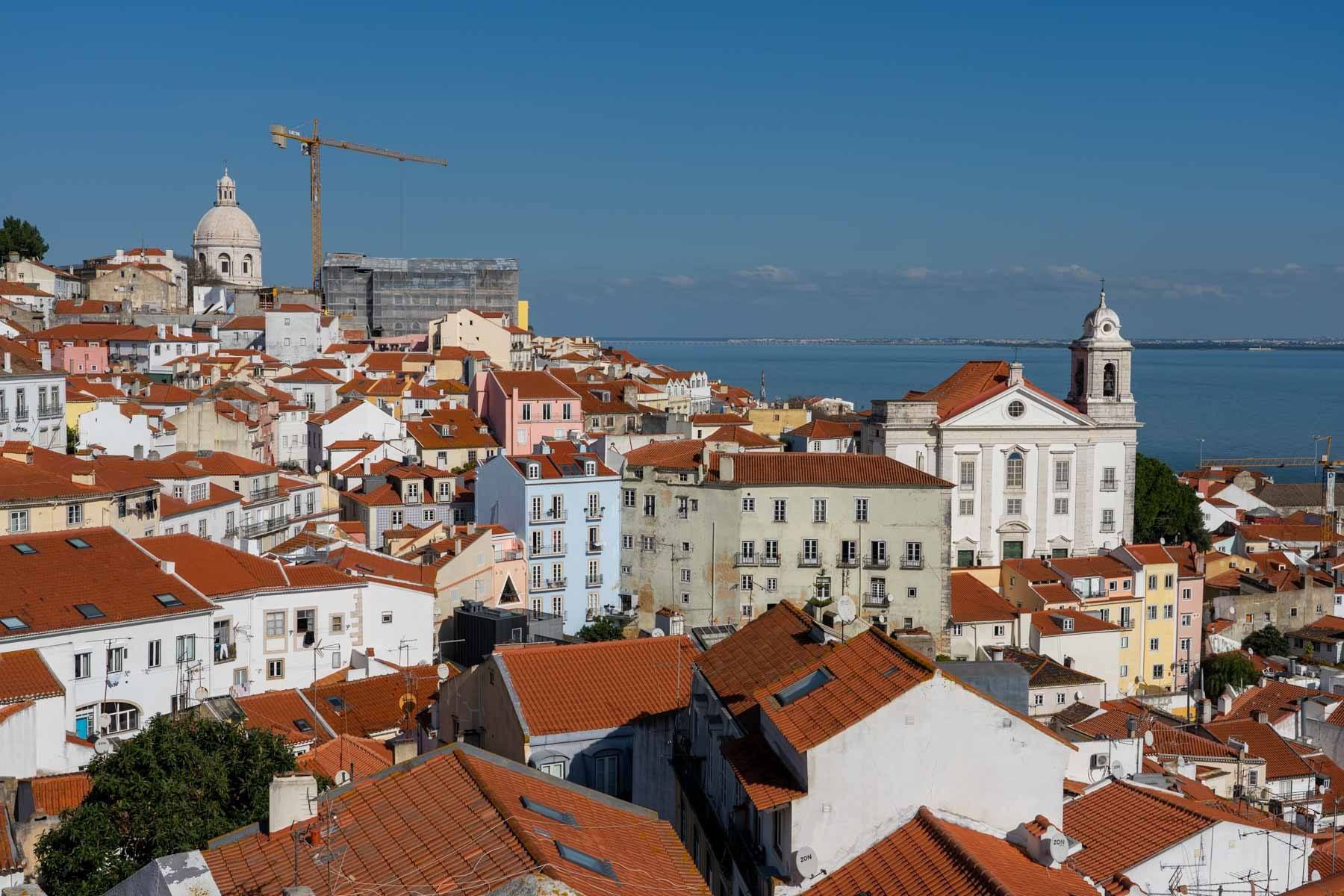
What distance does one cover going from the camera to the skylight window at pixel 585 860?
8383 mm

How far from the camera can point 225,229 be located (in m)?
88.9

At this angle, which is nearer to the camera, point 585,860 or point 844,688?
point 585,860

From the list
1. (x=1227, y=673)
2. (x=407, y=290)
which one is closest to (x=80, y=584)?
(x=1227, y=673)

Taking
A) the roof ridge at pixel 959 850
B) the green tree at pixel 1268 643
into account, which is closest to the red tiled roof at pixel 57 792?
the roof ridge at pixel 959 850

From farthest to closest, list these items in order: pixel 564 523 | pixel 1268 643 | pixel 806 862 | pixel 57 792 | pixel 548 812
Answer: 1. pixel 1268 643
2. pixel 564 523
3. pixel 57 792
4. pixel 806 862
5. pixel 548 812

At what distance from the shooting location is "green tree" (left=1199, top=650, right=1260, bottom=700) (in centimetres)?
3947

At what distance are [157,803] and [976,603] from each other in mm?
29494

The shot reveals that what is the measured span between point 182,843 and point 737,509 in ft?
81.9

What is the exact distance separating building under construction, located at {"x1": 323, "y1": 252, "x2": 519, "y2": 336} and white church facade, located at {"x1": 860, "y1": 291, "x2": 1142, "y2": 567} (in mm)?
36345

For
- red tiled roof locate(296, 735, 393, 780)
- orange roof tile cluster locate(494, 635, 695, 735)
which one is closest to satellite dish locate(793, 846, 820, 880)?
orange roof tile cluster locate(494, 635, 695, 735)

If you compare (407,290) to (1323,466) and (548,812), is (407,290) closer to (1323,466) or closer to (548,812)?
(1323,466)

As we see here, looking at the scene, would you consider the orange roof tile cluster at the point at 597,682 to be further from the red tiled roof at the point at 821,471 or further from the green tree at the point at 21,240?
the green tree at the point at 21,240

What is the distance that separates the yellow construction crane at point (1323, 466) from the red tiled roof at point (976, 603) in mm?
22135

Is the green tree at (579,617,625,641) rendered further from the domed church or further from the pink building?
the domed church
